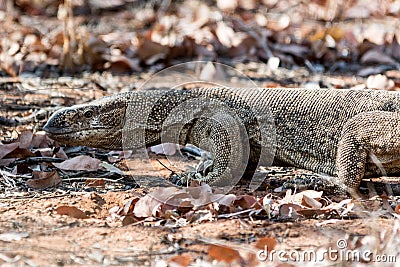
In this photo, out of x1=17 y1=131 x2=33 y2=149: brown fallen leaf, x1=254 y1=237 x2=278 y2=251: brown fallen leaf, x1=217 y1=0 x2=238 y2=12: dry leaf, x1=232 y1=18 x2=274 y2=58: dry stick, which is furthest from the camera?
x1=217 y1=0 x2=238 y2=12: dry leaf

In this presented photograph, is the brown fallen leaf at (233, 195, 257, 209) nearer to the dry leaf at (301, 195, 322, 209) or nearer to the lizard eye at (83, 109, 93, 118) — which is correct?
the dry leaf at (301, 195, 322, 209)

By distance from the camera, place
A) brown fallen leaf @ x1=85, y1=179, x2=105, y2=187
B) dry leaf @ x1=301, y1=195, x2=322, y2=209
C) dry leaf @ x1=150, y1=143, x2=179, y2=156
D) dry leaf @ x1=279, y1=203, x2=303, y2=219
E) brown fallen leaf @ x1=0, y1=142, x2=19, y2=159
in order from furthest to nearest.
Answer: dry leaf @ x1=150, y1=143, x2=179, y2=156
brown fallen leaf @ x1=0, y1=142, x2=19, y2=159
brown fallen leaf @ x1=85, y1=179, x2=105, y2=187
dry leaf @ x1=301, y1=195, x2=322, y2=209
dry leaf @ x1=279, y1=203, x2=303, y2=219

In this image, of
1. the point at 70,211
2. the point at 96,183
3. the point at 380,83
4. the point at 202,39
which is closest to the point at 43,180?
the point at 96,183

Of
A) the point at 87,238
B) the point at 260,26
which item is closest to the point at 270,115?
the point at 87,238

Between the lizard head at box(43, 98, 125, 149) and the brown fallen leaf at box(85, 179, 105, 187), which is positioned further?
the lizard head at box(43, 98, 125, 149)

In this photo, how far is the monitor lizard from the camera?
17.4 feet

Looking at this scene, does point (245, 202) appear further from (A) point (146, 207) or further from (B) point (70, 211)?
(B) point (70, 211)

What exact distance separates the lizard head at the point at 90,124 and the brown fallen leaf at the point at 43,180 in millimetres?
326

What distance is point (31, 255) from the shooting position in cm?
365

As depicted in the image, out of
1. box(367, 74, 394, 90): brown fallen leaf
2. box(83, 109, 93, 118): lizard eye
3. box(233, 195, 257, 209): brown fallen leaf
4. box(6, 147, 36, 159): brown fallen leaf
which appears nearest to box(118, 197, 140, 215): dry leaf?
box(233, 195, 257, 209): brown fallen leaf

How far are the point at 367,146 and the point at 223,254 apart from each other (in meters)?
1.88

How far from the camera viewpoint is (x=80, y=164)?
18.1ft

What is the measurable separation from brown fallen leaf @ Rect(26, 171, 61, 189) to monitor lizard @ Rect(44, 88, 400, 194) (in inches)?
13.0

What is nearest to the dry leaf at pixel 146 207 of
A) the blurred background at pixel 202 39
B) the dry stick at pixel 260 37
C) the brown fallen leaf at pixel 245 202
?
the brown fallen leaf at pixel 245 202
